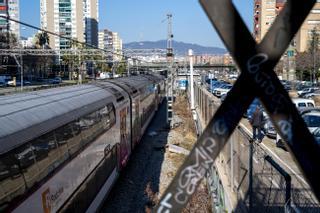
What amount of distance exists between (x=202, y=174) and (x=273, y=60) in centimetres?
61

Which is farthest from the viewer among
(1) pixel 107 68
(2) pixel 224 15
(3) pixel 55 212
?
(1) pixel 107 68

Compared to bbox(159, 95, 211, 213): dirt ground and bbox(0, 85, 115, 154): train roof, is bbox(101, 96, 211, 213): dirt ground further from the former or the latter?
bbox(0, 85, 115, 154): train roof

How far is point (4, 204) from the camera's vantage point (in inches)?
191

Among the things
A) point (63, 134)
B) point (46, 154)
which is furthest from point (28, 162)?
point (63, 134)

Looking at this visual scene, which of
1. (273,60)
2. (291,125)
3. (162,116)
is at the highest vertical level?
(273,60)

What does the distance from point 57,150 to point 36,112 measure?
72 cm

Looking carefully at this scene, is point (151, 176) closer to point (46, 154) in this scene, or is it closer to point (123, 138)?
point (123, 138)

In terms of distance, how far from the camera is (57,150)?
7.02 m

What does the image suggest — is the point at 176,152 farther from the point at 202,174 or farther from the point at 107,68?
the point at 107,68

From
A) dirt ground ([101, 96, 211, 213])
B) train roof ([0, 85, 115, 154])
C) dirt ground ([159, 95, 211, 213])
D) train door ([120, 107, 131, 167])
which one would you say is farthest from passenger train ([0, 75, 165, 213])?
dirt ground ([159, 95, 211, 213])

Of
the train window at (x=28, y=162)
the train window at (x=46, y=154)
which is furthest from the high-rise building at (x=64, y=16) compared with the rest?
the train window at (x=28, y=162)

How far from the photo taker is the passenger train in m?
5.32

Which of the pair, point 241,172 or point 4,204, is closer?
point 4,204

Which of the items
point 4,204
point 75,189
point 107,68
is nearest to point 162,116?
point 75,189
